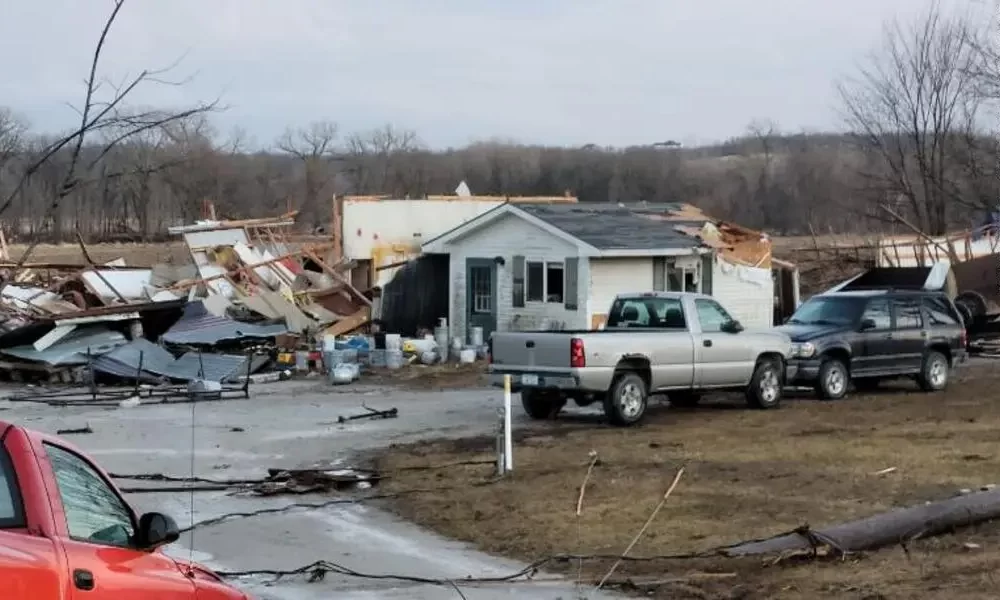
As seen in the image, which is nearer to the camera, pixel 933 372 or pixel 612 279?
pixel 933 372

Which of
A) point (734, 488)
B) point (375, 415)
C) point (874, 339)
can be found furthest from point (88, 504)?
point (874, 339)

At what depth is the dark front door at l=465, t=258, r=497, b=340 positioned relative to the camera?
3341cm

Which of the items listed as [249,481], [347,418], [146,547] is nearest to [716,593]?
[146,547]

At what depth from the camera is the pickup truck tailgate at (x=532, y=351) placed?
1931cm

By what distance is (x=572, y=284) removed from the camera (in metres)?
31.5

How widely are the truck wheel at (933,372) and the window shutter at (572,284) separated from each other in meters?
9.02

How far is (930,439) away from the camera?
17266 millimetres

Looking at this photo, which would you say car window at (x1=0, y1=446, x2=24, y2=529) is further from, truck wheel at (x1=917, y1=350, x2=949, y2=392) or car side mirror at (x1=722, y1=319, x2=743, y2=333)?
truck wheel at (x1=917, y1=350, x2=949, y2=392)

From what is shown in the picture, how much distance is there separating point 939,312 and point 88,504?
830 inches

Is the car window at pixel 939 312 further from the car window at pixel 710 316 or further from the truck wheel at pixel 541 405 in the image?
the truck wheel at pixel 541 405

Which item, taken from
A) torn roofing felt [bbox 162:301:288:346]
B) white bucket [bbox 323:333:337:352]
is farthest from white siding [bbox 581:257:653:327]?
torn roofing felt [bbox 162:301:288:346]

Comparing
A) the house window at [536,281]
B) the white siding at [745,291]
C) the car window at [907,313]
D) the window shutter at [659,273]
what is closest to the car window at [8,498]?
the car window at [907,313]

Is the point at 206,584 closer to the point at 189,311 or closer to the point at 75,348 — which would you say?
the point at 75,348

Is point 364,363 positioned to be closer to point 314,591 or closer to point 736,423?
point 736,423
